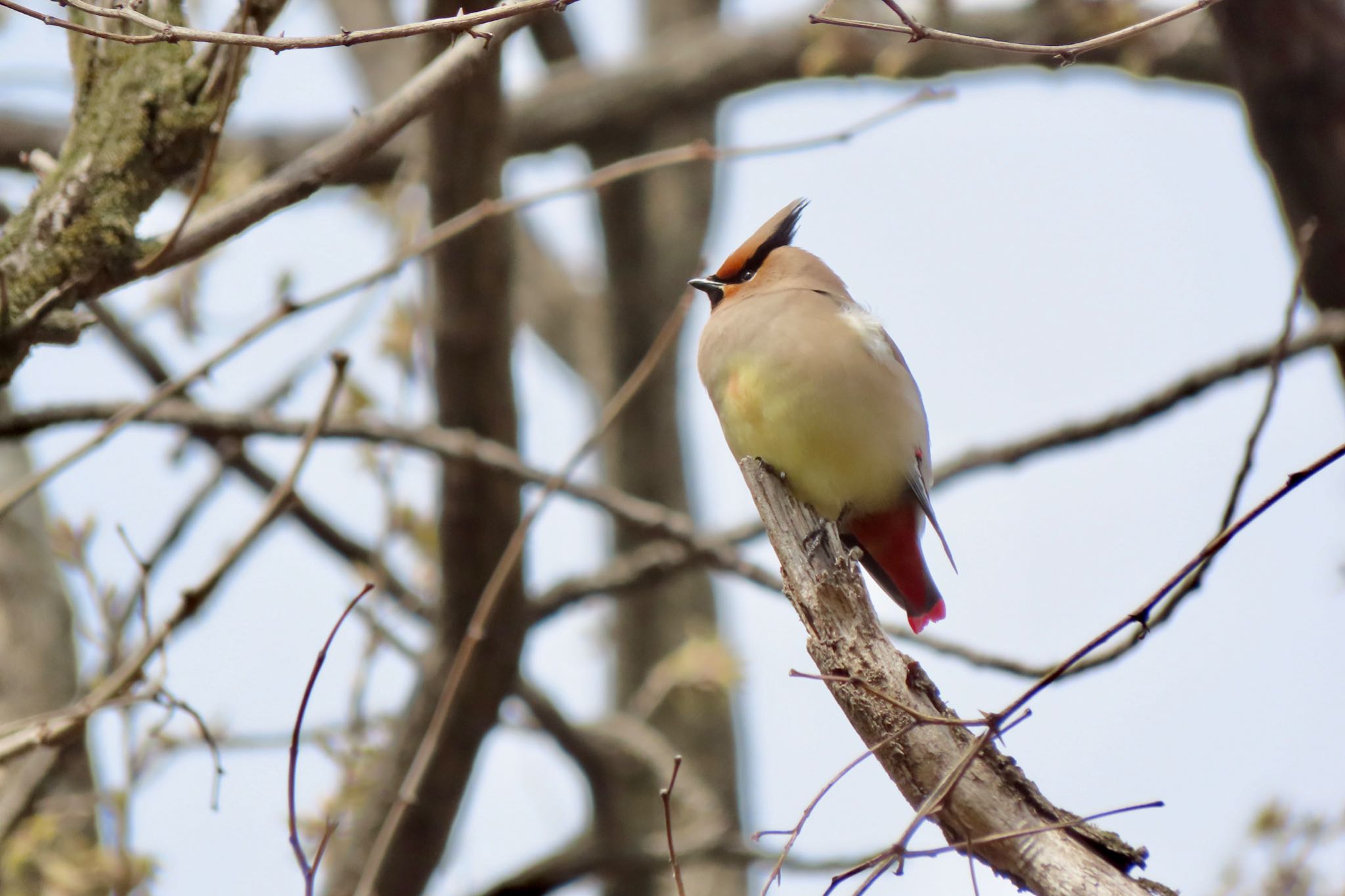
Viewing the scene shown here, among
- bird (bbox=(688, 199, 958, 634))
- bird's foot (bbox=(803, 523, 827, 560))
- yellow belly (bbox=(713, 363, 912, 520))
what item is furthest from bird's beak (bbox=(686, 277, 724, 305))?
bird's foot (bbox=(803, 523, 827, 560))

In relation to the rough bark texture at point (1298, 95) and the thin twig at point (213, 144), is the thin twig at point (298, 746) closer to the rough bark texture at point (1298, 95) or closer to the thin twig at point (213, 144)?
the thin twig at point (213, 144)

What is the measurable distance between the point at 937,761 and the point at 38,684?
→ 4090 mm

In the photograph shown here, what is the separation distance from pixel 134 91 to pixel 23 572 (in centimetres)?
331

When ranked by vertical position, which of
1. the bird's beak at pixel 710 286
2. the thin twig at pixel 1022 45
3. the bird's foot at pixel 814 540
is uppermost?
the bird's beak at pixel 710 286

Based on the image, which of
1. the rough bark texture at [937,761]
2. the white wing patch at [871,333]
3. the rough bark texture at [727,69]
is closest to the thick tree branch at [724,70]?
the rough bark texture at [727,69]

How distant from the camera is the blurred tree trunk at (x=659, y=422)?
7070mm

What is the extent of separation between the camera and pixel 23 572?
5562 mm

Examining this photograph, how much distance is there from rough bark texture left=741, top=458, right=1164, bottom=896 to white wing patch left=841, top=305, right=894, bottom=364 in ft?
3.84

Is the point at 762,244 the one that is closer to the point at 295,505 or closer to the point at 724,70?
the point at 295,505

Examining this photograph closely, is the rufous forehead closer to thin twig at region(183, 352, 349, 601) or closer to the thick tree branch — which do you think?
thin twig at region(183, 352, 349, 601)

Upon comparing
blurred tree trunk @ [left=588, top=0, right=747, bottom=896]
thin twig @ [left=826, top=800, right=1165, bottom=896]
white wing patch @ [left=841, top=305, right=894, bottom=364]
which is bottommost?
thin twig @ [left=826, top=800, right=1165, bottom=896]

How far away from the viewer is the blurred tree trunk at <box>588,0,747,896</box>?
7.07 meters

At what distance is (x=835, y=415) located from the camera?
3.56 m

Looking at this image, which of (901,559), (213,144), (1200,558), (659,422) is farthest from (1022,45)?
(659,422)
